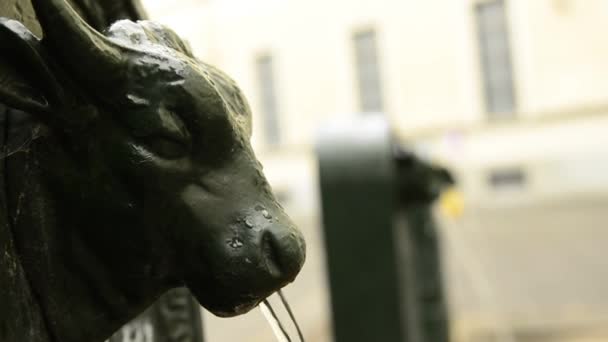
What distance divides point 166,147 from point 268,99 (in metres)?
11.9

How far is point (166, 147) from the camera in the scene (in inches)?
18.4

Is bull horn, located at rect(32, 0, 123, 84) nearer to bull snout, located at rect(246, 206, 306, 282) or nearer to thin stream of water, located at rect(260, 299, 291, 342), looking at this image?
bull snout, located at rect(246, 206, 306, 282)

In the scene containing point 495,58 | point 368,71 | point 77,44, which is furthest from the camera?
point 368,71

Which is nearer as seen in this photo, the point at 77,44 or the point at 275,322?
the point at 77,44

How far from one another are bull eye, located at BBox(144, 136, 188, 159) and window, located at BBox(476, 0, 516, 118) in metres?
10.6

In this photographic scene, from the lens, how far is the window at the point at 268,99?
39.9ft

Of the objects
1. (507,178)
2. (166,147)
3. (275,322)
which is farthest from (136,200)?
(507,178)

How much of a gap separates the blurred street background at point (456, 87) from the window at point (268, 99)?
0.7 inches

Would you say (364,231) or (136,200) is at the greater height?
(136,200)

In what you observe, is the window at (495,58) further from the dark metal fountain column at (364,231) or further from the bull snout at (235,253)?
the bull snout at (235,253)

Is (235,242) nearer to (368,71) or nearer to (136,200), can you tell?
(136,200)

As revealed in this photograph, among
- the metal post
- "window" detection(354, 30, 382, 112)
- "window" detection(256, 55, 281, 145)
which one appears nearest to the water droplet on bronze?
the metal post

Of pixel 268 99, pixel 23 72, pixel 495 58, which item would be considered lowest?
pixel 23 72

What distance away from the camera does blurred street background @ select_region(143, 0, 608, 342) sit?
32.2 ft
